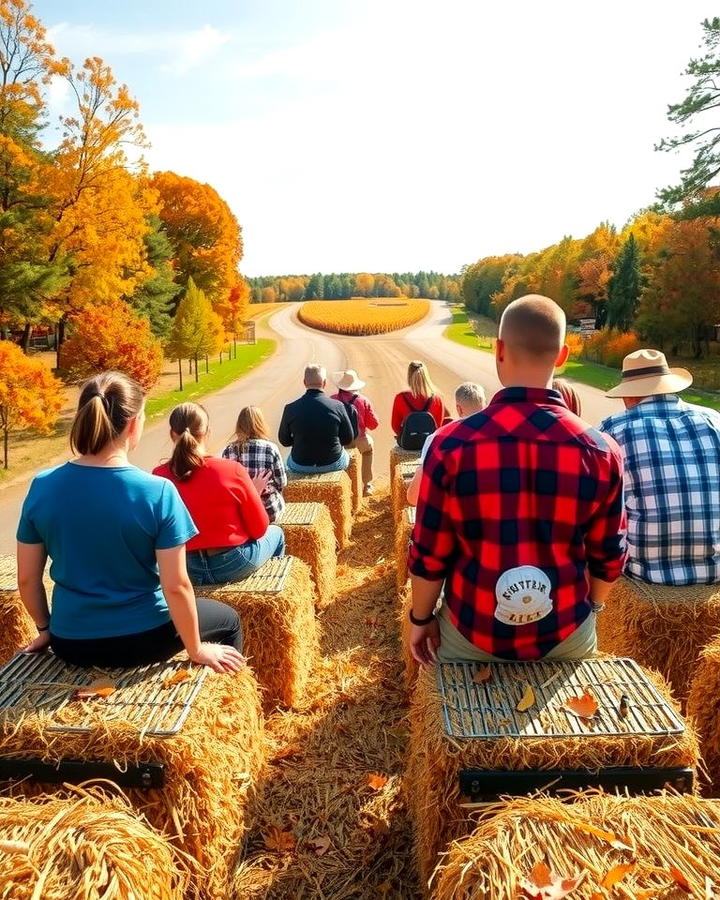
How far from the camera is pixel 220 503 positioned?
Result: 404cm

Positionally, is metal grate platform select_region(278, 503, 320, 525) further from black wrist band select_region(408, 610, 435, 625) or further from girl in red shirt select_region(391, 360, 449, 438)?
black wrist band select_region(408, 610, 435, 625)

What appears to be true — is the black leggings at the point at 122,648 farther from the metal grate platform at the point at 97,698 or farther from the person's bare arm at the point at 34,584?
the person's bare arm at the point at 34,584

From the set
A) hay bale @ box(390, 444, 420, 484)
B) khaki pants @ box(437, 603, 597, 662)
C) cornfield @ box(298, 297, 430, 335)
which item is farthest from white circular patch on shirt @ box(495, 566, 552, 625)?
cornfield @ box(298, 297, 430, 335)

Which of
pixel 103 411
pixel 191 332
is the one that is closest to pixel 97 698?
pixel 103 411

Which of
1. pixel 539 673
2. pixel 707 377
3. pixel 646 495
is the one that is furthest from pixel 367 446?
pixel 707 377

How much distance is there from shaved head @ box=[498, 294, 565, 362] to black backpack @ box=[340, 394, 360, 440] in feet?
20.8

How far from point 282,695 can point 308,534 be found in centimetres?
177

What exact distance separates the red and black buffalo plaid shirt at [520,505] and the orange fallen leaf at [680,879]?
37.4 inches

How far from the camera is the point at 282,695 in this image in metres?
4.34

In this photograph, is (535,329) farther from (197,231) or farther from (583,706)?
(197,231)

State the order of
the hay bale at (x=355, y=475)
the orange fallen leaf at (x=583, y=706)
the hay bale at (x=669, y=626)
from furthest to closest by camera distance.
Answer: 1. the hay bale at (x=355, y=475)
2. the hay bale at (x=669, y=626)
3. the orange fallen leaf at (x=583, y=706)

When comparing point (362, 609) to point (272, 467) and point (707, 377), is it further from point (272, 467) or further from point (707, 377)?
point (707, 377)

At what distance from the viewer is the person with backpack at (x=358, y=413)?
9.11 m

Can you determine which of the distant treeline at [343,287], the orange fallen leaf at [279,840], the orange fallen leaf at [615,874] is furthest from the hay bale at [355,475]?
the distant treeline at [343,287]
